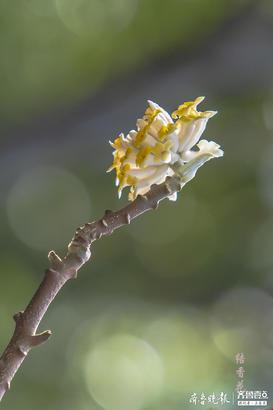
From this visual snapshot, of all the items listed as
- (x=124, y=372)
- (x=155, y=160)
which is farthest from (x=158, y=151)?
(x=124, y=372)

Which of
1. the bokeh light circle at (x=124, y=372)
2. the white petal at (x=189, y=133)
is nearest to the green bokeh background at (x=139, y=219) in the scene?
the bokeh light circle at (x=124, y=372)

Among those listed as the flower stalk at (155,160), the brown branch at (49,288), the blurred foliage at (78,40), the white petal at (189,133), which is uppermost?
the blurred foliage at (78,40)

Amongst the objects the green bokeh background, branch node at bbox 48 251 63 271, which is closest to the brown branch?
branch node at bbox 48 251 63 271

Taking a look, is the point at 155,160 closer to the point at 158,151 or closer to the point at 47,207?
the point at 158,151

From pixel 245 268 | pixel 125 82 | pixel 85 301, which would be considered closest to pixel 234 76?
pixel 125 82

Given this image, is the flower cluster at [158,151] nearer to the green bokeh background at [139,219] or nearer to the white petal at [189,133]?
the white petal at [189,133]

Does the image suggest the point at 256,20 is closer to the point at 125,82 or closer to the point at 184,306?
the point at 125,82

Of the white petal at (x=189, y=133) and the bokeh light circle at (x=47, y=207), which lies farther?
the bokeh light circle at (x=47, y=207)
